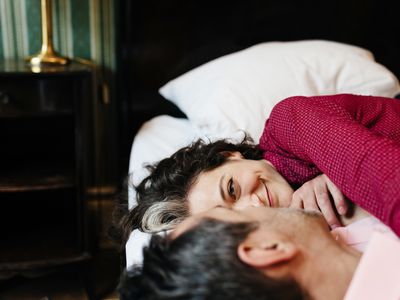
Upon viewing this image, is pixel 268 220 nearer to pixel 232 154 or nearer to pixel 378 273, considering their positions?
pixel 378 273

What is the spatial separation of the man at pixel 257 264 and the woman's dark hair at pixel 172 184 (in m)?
0.27

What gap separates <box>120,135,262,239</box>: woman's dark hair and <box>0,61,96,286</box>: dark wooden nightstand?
351 millimetres

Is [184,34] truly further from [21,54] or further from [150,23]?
[21,54]

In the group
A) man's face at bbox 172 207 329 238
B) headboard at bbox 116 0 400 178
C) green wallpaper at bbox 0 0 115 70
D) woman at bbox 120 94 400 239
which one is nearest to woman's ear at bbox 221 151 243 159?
woman at bbox 120 94 400 239

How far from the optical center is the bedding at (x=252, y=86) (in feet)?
4.27

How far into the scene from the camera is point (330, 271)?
2.11 ft

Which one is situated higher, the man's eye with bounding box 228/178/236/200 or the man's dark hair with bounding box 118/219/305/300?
the man's dark hair with bounding box 118/219/305/300

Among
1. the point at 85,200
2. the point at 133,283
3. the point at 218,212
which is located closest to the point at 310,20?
the point at 85,200

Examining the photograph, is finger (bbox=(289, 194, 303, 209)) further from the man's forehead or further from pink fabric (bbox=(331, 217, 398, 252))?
the man's forehead

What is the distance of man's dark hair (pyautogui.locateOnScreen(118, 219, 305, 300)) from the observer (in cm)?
58

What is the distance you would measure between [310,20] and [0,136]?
3.82 feet

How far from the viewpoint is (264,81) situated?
4.42ft

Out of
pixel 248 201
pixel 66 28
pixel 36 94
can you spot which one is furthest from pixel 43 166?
pixel 248 201

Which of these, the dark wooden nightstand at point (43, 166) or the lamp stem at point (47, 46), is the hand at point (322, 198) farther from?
the lamp stem at point (47, 46)
